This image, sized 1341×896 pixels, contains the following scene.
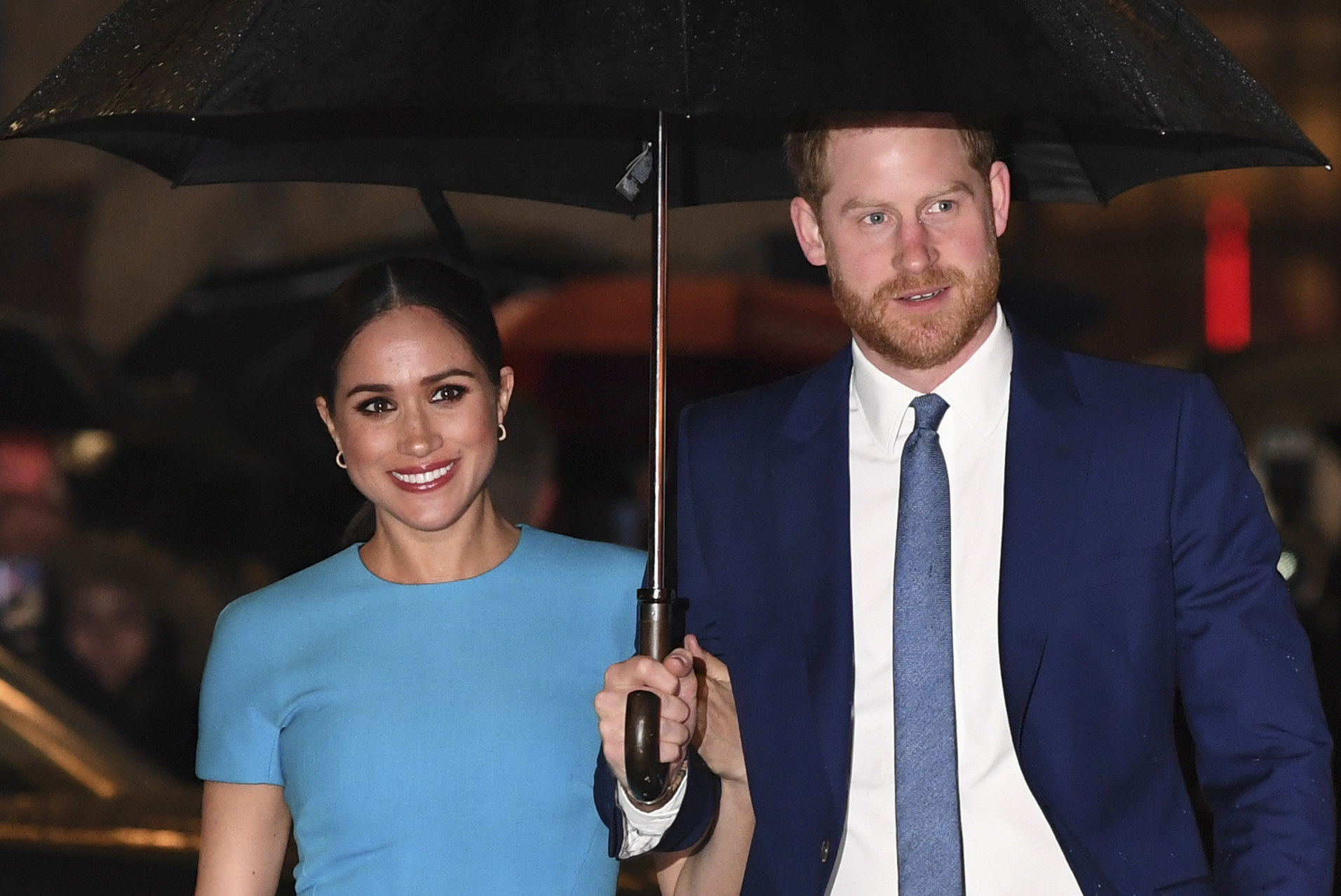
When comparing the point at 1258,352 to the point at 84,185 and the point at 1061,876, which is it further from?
the point at 1061,876

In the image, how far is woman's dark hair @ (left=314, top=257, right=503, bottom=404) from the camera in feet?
7.50

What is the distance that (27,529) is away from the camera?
1066 centimetres

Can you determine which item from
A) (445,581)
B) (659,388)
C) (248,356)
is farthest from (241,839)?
(248,356)

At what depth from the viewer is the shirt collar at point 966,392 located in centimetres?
209

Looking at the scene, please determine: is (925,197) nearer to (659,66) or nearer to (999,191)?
(999,191)

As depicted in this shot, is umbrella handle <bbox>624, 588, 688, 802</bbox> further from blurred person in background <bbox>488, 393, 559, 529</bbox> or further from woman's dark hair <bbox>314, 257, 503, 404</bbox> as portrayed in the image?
blurred person in background <bbox>488, 393, 559, 529</bbox>

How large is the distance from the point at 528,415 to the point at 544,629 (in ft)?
14.0

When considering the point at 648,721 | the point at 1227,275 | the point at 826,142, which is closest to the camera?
the point at 648,721

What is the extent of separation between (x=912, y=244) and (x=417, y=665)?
802 mm

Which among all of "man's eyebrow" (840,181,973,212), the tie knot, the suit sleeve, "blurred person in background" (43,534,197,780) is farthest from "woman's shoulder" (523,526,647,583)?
"blurred person in background" (43,534,197,780)

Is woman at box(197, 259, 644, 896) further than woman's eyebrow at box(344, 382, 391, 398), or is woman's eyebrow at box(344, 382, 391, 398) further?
woman's eyebrow at box(344, 382, 391, 398)

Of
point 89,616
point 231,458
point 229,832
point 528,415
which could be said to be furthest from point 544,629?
point 231,458

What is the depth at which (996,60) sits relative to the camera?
5.40 feet

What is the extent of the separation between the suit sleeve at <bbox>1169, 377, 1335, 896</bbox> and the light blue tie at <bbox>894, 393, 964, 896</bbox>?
26cm
